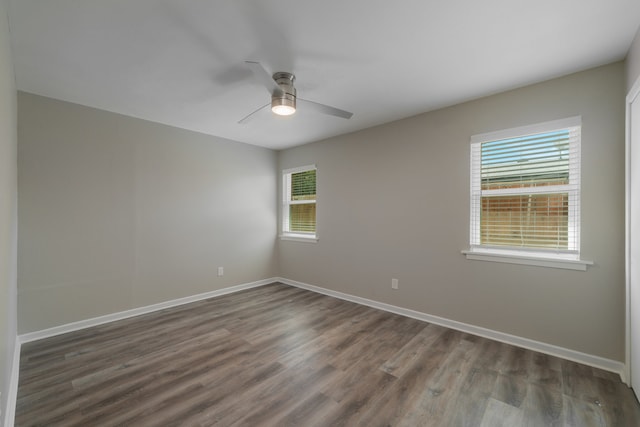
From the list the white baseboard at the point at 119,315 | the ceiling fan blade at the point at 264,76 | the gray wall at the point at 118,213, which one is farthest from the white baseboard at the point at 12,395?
the ceiling fan blade at the point at 264,76

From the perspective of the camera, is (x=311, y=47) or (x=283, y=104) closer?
(x=311, y=47)

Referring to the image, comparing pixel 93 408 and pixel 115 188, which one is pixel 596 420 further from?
pixel 115 188

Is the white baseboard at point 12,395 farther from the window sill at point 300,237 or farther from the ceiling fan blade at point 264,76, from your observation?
the window sill at point 300,237

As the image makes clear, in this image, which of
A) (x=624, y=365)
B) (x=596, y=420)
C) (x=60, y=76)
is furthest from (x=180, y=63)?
(x=624, y=365)

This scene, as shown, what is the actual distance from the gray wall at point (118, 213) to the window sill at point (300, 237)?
65 cm

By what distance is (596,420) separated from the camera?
1.72 meters

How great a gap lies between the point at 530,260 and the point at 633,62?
166cm

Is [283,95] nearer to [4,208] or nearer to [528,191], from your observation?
[4,208]

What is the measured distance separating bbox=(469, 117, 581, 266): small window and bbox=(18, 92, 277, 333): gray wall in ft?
11.5

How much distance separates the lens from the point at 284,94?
7.32 feet

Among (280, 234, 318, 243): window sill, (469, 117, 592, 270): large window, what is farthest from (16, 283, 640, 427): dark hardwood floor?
(280, 234, 318, 243): window sill

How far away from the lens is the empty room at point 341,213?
70.0 inches

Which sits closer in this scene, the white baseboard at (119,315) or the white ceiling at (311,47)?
the white ceiling at (311,47)

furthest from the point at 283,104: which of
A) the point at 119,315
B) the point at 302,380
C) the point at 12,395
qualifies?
the point at 119,315
